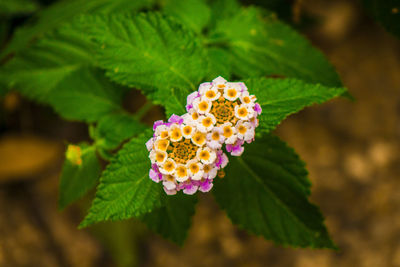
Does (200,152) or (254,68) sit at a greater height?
(254,68)

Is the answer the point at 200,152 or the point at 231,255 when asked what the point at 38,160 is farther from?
the point at 200,152

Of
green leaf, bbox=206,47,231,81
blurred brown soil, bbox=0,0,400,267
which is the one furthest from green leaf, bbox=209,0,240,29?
blurred brown soil, bbox=0,0,400,267

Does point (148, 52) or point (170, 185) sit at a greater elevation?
point (148, 52)

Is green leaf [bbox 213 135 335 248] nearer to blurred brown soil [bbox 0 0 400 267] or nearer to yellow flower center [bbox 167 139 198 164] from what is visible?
yellow flower center [bbox 167 139 198 164]

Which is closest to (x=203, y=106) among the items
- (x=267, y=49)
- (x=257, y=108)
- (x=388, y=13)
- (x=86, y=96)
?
(x=257, y=108)

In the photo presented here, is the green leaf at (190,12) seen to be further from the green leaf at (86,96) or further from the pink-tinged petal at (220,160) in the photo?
the pink-tinged petal at (220,160)

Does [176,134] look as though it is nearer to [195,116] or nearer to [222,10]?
[195,116]

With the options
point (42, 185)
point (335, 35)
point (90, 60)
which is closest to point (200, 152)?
point (90, 60)
